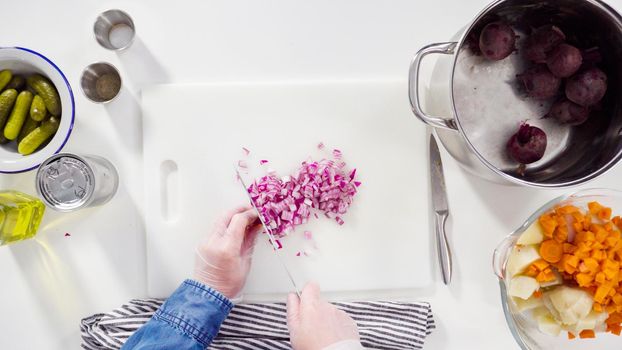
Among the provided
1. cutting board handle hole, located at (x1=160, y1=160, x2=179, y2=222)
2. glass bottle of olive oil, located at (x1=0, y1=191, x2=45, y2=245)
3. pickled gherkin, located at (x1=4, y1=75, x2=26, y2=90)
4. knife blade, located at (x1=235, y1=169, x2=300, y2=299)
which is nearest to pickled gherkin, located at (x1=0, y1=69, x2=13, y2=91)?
pickled gherkin, located at (x1=4, y1=75, x2=26, y2=90)

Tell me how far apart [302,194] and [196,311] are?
33 centimetres

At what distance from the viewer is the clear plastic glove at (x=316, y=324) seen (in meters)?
1.02

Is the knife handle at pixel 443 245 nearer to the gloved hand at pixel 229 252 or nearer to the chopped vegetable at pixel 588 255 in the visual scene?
the chopped vegetable at pixel 588 255

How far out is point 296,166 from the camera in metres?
1.14

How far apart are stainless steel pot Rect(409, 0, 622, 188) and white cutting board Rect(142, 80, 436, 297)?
0.43ft

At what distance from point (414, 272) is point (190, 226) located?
1.69 ft

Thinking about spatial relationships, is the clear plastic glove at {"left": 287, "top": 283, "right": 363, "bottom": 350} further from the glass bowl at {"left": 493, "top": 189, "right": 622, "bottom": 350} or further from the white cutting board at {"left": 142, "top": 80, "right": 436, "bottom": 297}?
the glass bowl at {"left": 493, "top": 189, "right": 622, "bottom": 350}

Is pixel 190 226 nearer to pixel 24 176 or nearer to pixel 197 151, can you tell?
pixel 197 151

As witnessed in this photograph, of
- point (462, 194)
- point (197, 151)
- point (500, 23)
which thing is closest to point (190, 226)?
point (197, 151)

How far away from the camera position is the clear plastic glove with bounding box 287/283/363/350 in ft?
3.34

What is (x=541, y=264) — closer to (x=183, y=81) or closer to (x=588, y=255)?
(x=588, y=255)

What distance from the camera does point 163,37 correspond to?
1.15m

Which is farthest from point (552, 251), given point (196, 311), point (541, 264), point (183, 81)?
point (183, 81)

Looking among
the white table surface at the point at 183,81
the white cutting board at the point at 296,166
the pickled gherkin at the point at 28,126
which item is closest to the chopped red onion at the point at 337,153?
the white cutting board at the point at 296,166
